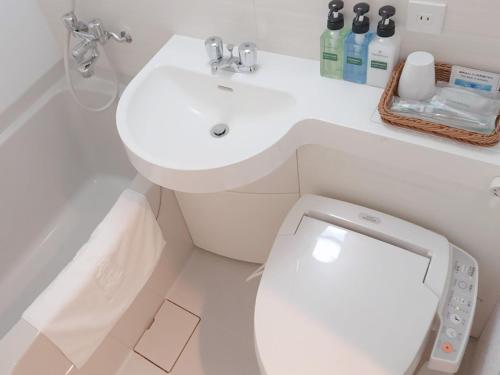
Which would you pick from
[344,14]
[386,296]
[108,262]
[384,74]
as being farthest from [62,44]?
[386,296]

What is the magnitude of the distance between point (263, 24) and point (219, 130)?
0.29 metres

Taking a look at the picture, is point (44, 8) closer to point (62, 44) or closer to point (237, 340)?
point (62, 44)

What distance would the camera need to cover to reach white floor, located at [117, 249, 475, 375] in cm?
152

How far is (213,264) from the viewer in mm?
1762

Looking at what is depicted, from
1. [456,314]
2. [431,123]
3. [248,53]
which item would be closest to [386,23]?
A: [431,123]

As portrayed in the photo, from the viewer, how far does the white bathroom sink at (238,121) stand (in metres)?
1.01

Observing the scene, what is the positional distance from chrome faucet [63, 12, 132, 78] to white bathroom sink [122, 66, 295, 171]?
26cm

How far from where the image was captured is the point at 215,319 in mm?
1627

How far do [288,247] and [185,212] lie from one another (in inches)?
21.1

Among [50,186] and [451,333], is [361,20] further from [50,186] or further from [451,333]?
Answer: [50,186]

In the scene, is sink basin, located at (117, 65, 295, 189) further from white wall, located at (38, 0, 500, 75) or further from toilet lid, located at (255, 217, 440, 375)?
toilet lid, located at (255, 217, 440, 375)

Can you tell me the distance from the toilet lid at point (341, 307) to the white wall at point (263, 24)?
47cm

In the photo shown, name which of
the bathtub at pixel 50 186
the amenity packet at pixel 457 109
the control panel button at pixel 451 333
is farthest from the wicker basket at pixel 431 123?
the bathtub at pixel 50 186

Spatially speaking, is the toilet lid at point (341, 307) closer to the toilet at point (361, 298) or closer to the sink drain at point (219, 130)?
the toilet at point (361, 298)
